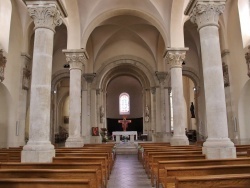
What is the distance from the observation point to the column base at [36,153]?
705 cm

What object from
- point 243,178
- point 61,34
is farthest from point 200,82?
point 243,178

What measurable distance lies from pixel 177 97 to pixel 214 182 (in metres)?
9.51

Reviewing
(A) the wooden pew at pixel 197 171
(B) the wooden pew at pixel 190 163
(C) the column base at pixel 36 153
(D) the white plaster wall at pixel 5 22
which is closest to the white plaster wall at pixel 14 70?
(D) the white plaster wall at pixel 5 22

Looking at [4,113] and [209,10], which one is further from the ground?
[209,10]

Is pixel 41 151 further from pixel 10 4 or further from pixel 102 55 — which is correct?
pixel 102 55

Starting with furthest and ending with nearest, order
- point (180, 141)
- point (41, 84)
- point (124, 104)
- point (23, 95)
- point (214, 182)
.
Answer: point (124, 104) → point (23, 95) → point (180, 141) → point (41, 84) → point (214, 182)

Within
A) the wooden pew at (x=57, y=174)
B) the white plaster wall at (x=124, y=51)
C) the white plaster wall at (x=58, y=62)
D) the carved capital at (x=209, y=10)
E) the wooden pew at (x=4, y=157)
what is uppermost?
the white plaster wall at (x=124, y=51)

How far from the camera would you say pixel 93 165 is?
211 inches

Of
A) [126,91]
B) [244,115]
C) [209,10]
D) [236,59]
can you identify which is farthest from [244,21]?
[126,91]

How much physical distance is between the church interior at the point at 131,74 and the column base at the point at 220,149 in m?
0.03

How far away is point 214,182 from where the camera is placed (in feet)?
11.2

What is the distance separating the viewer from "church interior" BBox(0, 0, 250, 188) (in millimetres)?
7118

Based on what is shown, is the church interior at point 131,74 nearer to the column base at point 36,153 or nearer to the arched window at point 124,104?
the column base at point 36,153

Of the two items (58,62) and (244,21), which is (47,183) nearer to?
(244,21)
